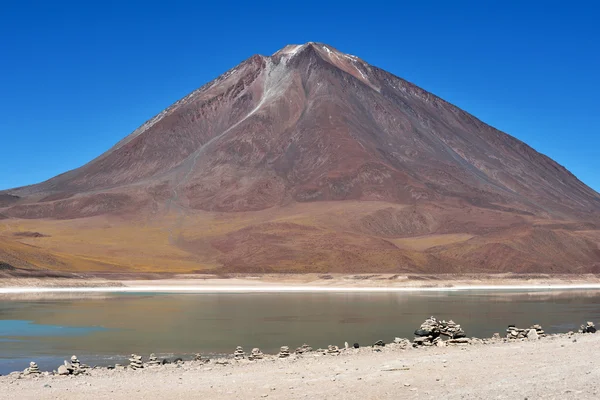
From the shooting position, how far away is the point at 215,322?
37.8 meters

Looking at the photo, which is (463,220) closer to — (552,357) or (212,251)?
(212,251)

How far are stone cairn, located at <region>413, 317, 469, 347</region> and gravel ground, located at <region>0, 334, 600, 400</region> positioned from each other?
1920 mm

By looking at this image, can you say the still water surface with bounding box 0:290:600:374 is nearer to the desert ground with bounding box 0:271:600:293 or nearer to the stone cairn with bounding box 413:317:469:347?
the stone cairn with bounding box 413:317:469:347

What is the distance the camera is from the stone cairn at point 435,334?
23531 mm

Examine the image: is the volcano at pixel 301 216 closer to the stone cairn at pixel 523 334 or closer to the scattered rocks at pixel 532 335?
the stone cairn at pixel 523 334

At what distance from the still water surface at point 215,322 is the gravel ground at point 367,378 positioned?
5.09m

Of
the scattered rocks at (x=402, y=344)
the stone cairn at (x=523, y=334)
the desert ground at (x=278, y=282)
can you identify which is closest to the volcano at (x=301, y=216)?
the desert ground at (x=278, y=282)

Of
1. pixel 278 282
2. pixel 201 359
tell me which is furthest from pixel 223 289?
pixel 201 359

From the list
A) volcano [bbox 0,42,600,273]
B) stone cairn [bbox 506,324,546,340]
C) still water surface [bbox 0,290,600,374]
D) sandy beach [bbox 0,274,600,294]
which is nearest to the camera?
stone cairn [bbox 506,324,546,340]

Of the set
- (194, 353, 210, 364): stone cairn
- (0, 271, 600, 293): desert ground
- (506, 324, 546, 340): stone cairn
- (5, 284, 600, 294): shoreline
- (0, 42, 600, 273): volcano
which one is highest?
(0, 42, 600, 273): volcano

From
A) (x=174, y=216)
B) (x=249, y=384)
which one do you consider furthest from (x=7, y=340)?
(x=174, y=216)

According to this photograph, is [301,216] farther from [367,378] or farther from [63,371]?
[367,378]

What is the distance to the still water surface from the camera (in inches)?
1071

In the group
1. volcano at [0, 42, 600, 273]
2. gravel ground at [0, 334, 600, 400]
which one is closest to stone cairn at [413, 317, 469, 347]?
gravel ground at [0, 334, 600, 400]
